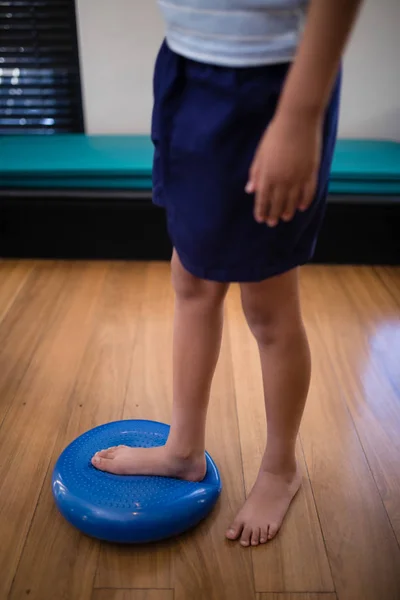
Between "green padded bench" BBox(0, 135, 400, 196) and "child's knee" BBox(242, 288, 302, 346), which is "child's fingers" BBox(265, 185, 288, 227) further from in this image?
"green padded bench" BBox(0, 135, 400, 196)

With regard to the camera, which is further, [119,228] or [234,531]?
[119,228]

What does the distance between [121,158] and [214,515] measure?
128 centimetres

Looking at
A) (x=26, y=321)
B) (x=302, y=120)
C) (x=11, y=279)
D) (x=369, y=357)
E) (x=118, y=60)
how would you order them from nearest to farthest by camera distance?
(x=302, y=120), (x=369, y=357), (x=26, y=321), (x=11, y=279), (x=118, y=60)

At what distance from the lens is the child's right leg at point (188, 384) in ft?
2.71

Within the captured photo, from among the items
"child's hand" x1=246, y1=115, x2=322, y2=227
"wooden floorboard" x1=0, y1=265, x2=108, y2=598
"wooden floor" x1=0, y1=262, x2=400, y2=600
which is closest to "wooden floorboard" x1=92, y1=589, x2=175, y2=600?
"wooden floor" x1=0, y1=262, x2=400, y2=600

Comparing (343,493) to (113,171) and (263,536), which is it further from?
(113,171)

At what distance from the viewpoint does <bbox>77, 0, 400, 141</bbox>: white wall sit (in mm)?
2064

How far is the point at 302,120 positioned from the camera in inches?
21.1

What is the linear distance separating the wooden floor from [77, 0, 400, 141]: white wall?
2.36 ft

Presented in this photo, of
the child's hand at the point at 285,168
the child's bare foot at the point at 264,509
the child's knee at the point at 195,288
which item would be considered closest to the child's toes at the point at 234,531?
the child's bare foot at the point at 264,509

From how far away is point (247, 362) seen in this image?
4.47 ft

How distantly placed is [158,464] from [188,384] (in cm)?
16

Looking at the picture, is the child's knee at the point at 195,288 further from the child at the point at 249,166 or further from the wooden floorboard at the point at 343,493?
the wooden floorboard at the point at 343,493

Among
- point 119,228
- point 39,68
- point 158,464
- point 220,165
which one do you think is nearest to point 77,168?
point 119,228
